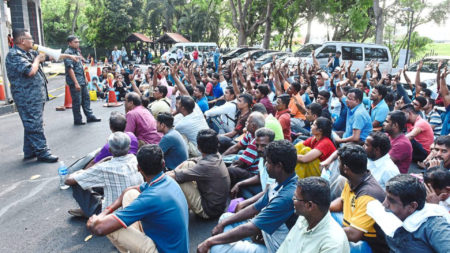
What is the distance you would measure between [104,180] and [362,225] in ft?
7.55

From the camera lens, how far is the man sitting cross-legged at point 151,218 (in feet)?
8.45

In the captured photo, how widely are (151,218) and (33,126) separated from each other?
4088mm

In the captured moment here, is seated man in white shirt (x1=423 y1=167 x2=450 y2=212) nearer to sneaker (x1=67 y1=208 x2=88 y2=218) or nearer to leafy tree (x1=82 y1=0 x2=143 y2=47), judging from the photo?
sneaker (x1=67 y1=208 x2=88 y2=218)

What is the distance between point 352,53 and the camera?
16.1m

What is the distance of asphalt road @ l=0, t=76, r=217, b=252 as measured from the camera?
3.66 metres

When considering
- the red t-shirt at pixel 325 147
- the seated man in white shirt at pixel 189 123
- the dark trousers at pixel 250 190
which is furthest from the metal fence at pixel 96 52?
the red t-shirt at pixel 325 147

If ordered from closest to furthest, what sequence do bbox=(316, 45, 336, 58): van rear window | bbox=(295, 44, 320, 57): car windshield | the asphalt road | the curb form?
the asphalt road < the curb < bbox=(316, 45, 336, 58): van rear window < bbox=(295, 44, 320, 57): car windshield

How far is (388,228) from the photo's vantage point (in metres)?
2.26

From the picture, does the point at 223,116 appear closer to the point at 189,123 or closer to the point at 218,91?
the point at 189,123

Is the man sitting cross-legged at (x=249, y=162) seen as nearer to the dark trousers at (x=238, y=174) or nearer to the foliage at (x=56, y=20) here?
the dark trousers at (x=238, y=174)

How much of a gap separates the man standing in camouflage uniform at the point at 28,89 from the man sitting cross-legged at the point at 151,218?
3.72m

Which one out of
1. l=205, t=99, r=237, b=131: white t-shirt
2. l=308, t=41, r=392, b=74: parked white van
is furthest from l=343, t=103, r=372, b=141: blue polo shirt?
l=308, t=41, r=392, b=74: parked white van

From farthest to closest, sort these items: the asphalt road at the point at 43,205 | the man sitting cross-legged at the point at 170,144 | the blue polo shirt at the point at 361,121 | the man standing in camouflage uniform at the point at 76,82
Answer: the man standing in camouflage uniform at the point at 76,82
the blue polo shirt at the point at 361,121
the man sitting cross-legged at the point at 170,144
the asphalt road at the point at 43,205

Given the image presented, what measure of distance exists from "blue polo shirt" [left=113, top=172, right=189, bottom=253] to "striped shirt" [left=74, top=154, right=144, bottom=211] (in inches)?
25.5
